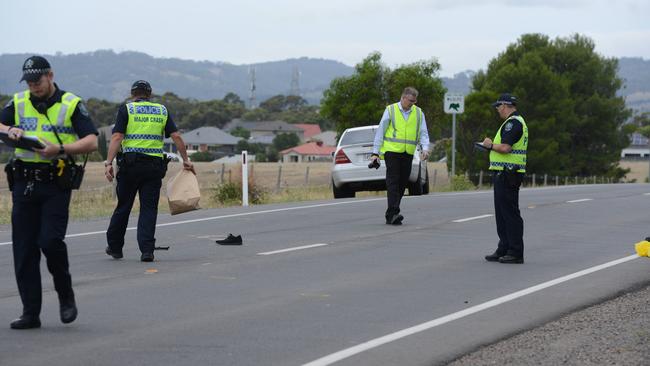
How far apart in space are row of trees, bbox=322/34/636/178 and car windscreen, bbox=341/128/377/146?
110 ft

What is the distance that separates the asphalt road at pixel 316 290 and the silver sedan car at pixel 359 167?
554 cm

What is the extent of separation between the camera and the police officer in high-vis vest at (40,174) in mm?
7551

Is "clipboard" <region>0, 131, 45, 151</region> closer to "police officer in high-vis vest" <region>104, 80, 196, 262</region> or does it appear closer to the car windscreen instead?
"police officer in high-vis vest" <region>104, 80, 196, 262</region>

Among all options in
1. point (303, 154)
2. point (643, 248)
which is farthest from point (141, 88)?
point (303, 154)

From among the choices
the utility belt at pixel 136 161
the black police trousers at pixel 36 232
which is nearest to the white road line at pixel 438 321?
the black police trousers at pixel 36 232

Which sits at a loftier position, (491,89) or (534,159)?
(491,89)

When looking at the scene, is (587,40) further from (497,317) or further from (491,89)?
(497,317)

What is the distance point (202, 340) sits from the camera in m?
7.42

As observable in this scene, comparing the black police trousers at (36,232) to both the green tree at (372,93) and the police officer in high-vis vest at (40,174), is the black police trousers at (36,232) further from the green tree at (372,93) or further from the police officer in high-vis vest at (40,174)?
the green tree at (372,93)

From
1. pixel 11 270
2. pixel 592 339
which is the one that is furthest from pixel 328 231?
pixel 592 339

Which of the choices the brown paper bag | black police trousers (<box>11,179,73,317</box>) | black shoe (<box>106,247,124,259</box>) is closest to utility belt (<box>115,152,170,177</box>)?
black shoe (<box>106,247,124,259</box>)

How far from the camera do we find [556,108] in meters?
76.3

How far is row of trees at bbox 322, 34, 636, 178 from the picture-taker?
71.6 m

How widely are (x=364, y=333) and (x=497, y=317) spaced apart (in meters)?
1.30
